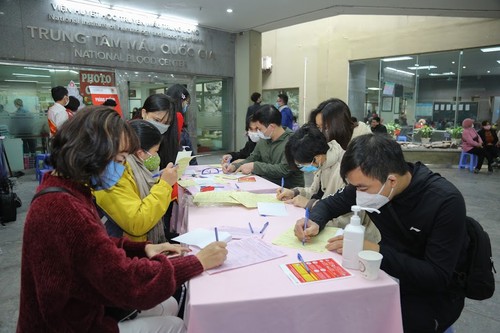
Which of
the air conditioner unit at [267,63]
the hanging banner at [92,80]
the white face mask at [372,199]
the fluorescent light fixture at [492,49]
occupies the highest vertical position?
the air conditioner unit at [267,63]

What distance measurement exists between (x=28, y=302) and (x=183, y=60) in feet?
25.4

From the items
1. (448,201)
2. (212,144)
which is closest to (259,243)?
(448,201)

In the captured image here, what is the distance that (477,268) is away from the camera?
49.6 inches

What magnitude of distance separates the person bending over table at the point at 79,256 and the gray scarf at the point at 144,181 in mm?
710

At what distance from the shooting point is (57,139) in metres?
0.99

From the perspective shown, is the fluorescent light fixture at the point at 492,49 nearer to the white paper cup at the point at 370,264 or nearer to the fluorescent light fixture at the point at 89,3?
the fluorescent light fixture at the point at 89,3

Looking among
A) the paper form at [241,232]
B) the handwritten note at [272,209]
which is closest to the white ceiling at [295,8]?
the handwritten note at [272,209]

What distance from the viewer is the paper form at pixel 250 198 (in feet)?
6.73

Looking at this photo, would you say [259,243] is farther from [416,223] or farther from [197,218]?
[416,223]

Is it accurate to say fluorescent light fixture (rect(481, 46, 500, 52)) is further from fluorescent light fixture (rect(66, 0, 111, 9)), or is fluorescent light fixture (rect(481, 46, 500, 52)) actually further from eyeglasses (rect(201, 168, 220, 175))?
fluorescent light fixture (rect(66, 0, 111, 9))

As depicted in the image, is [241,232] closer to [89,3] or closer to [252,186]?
[252,186]

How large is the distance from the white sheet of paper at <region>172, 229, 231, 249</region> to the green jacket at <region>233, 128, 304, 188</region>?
144 centimetres

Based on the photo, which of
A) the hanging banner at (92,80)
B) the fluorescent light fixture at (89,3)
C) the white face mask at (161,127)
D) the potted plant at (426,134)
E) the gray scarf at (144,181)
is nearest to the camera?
the gray scarf at (144,181)

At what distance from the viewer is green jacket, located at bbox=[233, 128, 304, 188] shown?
295 centimetres
